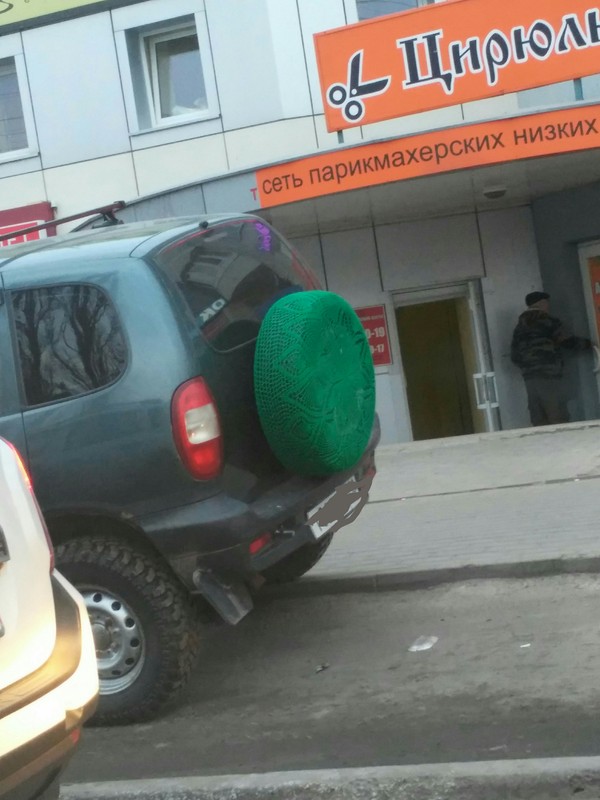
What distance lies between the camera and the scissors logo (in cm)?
1089

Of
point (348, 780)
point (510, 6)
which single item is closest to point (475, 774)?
point (348, 780)

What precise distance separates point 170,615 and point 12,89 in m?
11.6

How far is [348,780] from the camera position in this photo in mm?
3689

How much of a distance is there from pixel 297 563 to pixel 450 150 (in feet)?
17.4

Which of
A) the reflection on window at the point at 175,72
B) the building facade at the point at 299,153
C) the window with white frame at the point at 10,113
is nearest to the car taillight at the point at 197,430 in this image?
the building facade at the point at 299,153

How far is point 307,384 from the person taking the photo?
4621 millimetres

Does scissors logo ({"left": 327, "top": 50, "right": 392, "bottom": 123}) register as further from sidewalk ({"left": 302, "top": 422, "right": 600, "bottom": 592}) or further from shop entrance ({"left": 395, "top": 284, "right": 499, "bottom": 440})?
shop entrance ({"left": 395, "top": 284, "right": 499, "bottom": 440})

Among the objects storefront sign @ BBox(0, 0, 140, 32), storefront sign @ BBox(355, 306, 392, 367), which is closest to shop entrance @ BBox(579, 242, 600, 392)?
storefront sign @ BBox(355, 306, 392, 367)

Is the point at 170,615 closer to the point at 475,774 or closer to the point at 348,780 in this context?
the point at 348,780

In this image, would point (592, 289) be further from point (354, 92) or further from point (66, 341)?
point (66, 341)

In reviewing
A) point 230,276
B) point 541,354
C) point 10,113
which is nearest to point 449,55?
point 541,354

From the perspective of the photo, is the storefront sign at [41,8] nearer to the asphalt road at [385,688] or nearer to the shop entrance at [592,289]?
the shop entrance at [592,289]

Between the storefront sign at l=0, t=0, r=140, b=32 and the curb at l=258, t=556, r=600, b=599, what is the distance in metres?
9.61

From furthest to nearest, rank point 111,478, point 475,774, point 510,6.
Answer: point 510,6, point 111,478, point 475,774
